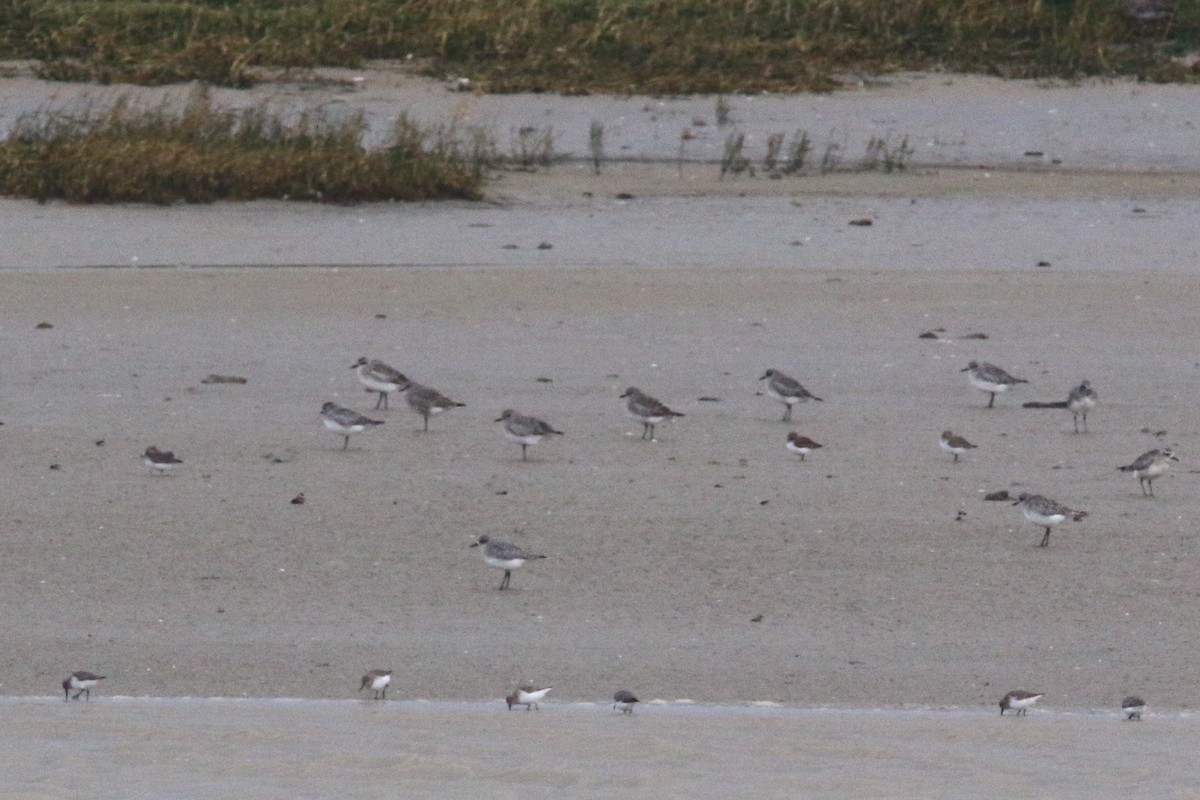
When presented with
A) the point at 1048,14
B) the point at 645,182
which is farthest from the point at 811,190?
the point at 1048,14

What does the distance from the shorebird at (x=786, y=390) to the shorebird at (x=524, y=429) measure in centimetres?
135

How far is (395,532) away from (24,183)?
30.3 feet

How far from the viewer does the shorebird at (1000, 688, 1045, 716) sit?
7.52m

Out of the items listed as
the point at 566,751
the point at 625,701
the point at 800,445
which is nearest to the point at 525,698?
the point at 625,701

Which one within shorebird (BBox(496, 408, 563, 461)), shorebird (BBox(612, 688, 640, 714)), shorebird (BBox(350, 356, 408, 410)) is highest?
shorebird (BBox(612, 688, 640, 714))

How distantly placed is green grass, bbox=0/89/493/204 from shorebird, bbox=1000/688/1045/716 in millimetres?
11565

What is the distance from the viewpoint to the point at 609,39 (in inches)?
982

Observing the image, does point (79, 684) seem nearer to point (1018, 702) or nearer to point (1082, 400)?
point (1018, 702)

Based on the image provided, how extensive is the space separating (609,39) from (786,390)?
44.8ft

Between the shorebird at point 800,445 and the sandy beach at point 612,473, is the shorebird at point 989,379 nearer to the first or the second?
the sandy beach at point 612,473

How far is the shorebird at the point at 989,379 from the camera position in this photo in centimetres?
1220

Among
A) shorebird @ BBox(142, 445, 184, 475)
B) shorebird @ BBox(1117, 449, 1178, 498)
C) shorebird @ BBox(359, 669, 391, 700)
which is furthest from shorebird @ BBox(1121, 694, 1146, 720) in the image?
shorebird @ BBox(142, 445, 184, 475)

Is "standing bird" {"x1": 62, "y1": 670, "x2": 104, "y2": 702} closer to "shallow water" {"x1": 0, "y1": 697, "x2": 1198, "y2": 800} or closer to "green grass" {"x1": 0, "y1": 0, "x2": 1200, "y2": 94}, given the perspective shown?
"shallow water" {"x1": 0, "y1": 697, "x2": 1198, "y2": 800}

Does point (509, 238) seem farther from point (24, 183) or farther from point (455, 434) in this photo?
point (455, 434)
